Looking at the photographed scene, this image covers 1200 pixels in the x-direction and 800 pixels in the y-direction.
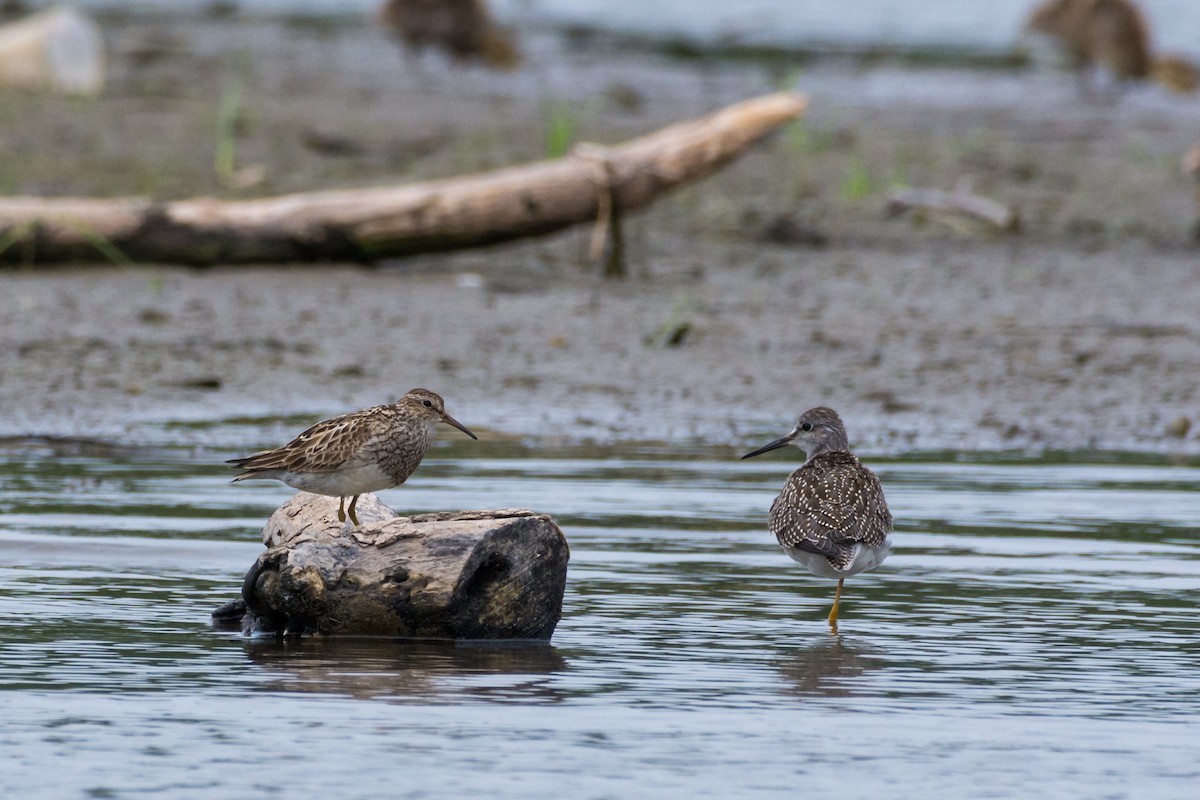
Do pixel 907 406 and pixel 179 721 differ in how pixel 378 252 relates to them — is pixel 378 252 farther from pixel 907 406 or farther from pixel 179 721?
pixel 179 721

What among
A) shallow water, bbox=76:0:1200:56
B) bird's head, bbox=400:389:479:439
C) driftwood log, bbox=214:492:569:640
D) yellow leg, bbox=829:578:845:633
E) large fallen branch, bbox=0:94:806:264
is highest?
shallow water, bbox=76:0:1200:56

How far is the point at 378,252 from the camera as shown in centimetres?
1511

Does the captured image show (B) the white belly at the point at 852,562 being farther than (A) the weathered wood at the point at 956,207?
No

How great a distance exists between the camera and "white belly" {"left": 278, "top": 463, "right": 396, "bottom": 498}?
23.7ft

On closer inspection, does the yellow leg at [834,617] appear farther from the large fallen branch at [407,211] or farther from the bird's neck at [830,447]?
the large fallen branch at [407,211]

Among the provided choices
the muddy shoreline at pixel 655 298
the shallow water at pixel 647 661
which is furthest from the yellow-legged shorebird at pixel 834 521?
the muddy shoreline at pixel 655 298

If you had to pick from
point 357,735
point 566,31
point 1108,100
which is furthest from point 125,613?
point 566,31

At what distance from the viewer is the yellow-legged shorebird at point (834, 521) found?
728 centimetres

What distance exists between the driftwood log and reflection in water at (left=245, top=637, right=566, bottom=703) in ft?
0.20

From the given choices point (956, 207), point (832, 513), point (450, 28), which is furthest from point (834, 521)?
point (450, 28)

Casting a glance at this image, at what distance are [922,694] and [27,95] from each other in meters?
16.3

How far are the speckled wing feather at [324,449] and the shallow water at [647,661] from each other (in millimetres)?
558

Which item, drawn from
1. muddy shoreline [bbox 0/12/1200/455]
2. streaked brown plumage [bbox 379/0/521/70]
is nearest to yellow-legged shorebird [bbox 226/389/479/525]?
muddy shoreline [bbox 0/12/1200/455]

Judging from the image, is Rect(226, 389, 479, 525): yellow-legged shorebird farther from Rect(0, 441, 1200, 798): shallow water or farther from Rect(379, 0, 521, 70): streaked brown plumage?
Rect(379, 0, 521, 70): streaked brown plumage
